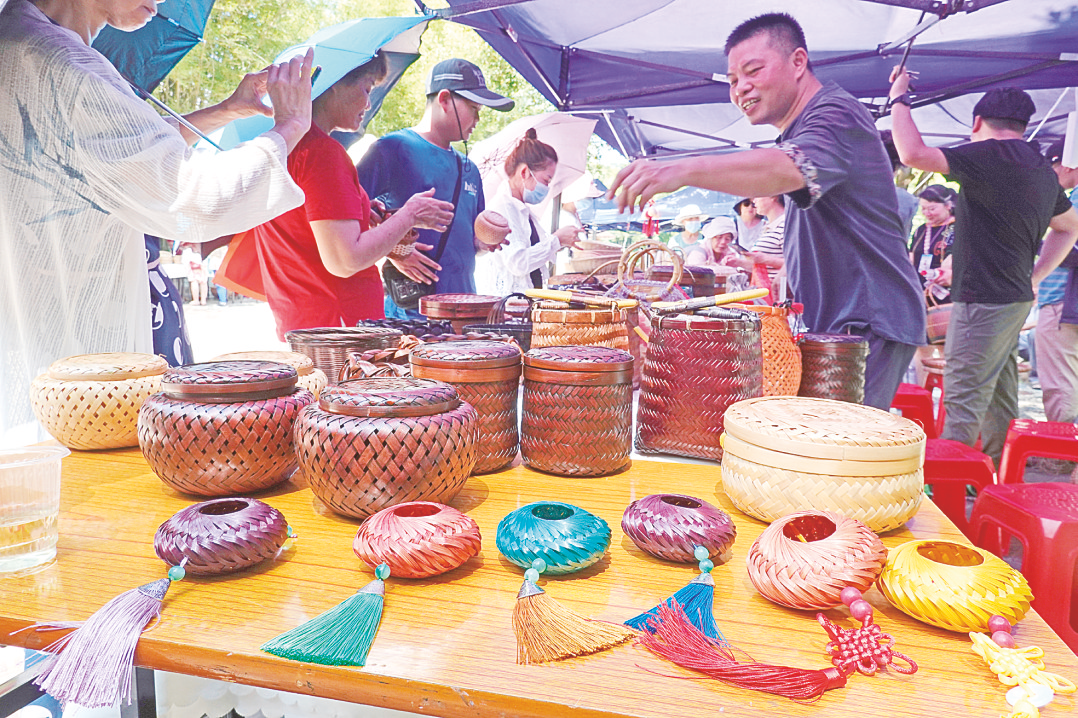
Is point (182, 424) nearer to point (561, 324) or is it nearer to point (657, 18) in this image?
point (561, 324)

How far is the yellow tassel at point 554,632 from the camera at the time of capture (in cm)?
69

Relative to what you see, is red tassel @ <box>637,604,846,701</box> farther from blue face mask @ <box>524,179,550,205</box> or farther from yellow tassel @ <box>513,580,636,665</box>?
blue face mask @ <box>524,179,550,205</box>

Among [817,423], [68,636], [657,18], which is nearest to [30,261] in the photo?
[68,636]

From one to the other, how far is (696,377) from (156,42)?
2.41 meters

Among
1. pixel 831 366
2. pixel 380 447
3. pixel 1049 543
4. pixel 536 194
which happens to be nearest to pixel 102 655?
pixel 380 447

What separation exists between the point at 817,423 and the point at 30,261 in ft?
6.23

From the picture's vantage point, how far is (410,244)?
115 inches

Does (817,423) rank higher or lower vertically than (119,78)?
lower

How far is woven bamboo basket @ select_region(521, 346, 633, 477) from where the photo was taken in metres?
1.18

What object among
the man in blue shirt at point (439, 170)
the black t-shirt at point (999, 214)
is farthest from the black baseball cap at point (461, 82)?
the black t-shirt at point (999, 214)

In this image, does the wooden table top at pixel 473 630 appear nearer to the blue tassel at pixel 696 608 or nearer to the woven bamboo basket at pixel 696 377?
the blue tassel at pixel 696 608

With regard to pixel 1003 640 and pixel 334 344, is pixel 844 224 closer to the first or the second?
pixel 334 344

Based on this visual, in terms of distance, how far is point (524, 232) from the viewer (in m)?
4.60

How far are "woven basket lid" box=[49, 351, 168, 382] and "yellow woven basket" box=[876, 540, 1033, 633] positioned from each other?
1398mm
